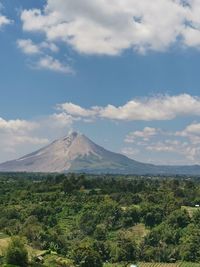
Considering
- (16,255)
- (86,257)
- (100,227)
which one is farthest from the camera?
(100,227)

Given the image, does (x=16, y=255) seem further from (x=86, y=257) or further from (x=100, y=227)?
(x=100, y=227)

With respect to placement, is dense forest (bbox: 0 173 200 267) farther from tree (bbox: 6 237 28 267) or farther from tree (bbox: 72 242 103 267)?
tree (bbox: 6 237 28 267)

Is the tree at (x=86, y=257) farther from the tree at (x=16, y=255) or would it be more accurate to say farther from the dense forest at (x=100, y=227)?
the tree at (x=16, y=255)

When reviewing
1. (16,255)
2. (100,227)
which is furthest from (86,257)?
(100,227)

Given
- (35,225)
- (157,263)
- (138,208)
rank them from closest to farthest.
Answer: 1. (157,263)
2. (35,225)
3. (138,208)

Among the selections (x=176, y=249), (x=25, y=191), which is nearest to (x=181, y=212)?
(x=176, y=249)

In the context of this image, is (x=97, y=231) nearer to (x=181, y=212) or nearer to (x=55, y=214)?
(x=55, y=214)

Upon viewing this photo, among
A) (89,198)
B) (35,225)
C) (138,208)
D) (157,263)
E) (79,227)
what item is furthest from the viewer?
(89,198)

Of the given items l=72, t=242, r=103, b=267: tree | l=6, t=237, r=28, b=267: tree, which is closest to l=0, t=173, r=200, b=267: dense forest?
l=72, t=242, r=103, b=267: tree

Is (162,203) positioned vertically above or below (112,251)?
above
